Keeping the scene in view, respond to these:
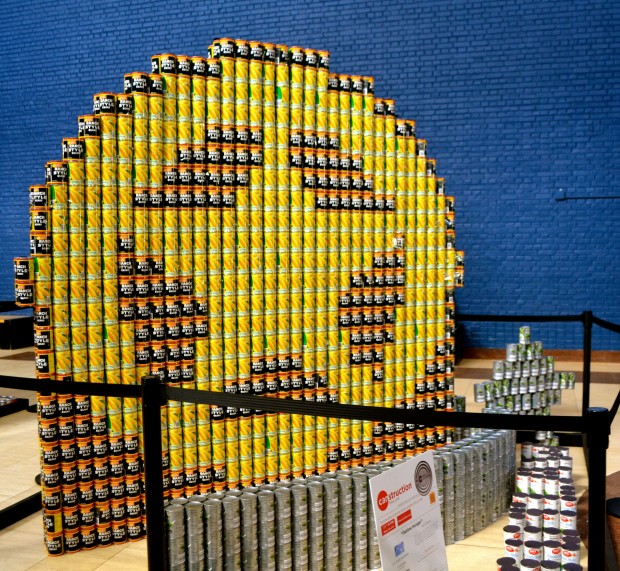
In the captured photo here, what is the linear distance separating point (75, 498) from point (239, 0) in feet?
28.2

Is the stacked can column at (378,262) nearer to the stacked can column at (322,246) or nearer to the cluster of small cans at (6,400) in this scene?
the stacked can column at (322,246)

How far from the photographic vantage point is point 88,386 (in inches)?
111

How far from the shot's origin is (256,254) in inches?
173

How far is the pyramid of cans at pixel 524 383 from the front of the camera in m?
5.84

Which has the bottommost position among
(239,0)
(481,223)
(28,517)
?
(28,517)

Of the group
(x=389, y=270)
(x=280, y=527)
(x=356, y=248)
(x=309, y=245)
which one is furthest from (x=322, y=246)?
(x=280, y=527)

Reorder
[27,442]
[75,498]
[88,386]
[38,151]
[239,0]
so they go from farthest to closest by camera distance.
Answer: [38,151] < [239,0] < [27,442] < [75,498] < [88,386]

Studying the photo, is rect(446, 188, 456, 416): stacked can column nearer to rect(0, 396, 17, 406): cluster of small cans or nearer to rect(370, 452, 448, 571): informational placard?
rect(370, 452, 448, 571): informational placard

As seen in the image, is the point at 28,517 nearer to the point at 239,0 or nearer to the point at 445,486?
the point at 445,486

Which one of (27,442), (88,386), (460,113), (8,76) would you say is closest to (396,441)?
(88,386)

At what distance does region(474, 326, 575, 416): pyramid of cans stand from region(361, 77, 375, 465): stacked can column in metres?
1.30

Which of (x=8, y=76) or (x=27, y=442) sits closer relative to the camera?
(x=27, y=442)

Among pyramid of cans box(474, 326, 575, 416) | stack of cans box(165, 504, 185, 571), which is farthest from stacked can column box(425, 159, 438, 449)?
stack of cans box(165, 504, 185, 571)

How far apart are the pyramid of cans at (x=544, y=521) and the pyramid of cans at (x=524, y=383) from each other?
1233 millimetres
